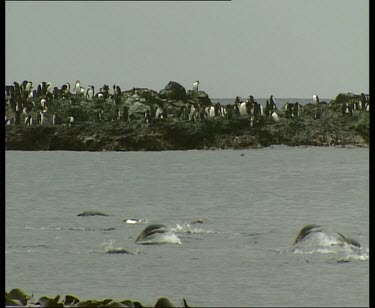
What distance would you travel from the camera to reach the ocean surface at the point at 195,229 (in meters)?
10.3

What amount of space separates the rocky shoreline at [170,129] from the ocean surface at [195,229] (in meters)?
6.18

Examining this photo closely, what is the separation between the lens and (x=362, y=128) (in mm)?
25906

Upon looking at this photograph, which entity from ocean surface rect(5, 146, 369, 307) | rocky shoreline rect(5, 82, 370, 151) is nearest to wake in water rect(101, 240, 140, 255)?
ocean surface rect(5, 146, 369, 307)

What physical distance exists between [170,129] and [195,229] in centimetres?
1495

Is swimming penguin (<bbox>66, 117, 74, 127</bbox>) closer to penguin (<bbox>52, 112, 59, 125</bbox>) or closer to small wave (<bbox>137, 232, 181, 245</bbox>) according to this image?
penguin (<bbox>52, 112, 59, 125</bbox>)

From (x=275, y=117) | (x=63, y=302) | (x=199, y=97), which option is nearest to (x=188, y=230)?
(x=63, y=302)

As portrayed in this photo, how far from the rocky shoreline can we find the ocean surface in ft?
20.3

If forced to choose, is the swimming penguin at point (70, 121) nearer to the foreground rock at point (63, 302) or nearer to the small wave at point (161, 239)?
the small wave at point (161, 239)

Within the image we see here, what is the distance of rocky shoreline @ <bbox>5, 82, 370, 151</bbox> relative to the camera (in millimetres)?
27766

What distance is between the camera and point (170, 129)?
28.3m

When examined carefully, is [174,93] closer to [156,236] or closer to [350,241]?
[156,236]

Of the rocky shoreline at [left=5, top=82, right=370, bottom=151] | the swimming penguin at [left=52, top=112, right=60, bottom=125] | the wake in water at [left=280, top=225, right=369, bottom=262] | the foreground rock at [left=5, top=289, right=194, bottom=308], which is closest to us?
the foreground rock at [left=5, top=289, right=194, bottom=308]

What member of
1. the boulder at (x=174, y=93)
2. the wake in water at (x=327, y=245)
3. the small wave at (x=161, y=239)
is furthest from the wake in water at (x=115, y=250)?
the boulder at (x=174, y=93)
